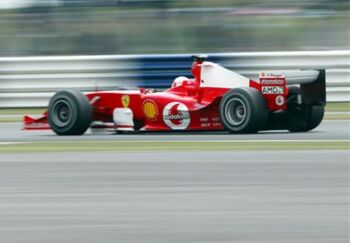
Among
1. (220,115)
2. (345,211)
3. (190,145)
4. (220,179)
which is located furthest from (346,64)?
(345,211)

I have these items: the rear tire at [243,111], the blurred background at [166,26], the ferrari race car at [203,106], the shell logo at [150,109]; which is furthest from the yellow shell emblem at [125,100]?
the blurred background at [166,26]

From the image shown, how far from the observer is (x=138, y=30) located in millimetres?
20906

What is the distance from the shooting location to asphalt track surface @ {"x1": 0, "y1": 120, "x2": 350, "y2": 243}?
6.48 meters

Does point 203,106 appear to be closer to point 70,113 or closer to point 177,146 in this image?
point 70,113

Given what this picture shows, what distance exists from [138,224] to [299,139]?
18.2ft

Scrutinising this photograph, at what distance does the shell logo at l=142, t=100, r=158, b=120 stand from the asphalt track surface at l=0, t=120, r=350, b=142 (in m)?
0.21

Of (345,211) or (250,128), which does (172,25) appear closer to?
(250,128)

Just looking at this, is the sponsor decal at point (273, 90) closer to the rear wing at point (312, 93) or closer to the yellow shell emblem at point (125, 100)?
the rear wing at point (312, 93)

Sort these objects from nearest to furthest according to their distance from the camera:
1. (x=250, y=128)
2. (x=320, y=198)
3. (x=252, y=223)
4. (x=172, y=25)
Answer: (x=252, y=223) < (x=320, y=198) < (x=250, y=128) < (x=172, y=25)

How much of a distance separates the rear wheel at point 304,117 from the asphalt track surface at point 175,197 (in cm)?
254

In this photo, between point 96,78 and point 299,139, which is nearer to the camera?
point 299,139

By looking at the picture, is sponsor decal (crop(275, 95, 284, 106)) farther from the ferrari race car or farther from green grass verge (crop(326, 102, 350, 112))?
green grass verge (crop(326, 102, 350, 112))

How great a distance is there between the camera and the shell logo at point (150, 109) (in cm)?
1348

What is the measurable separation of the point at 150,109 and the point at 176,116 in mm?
346
